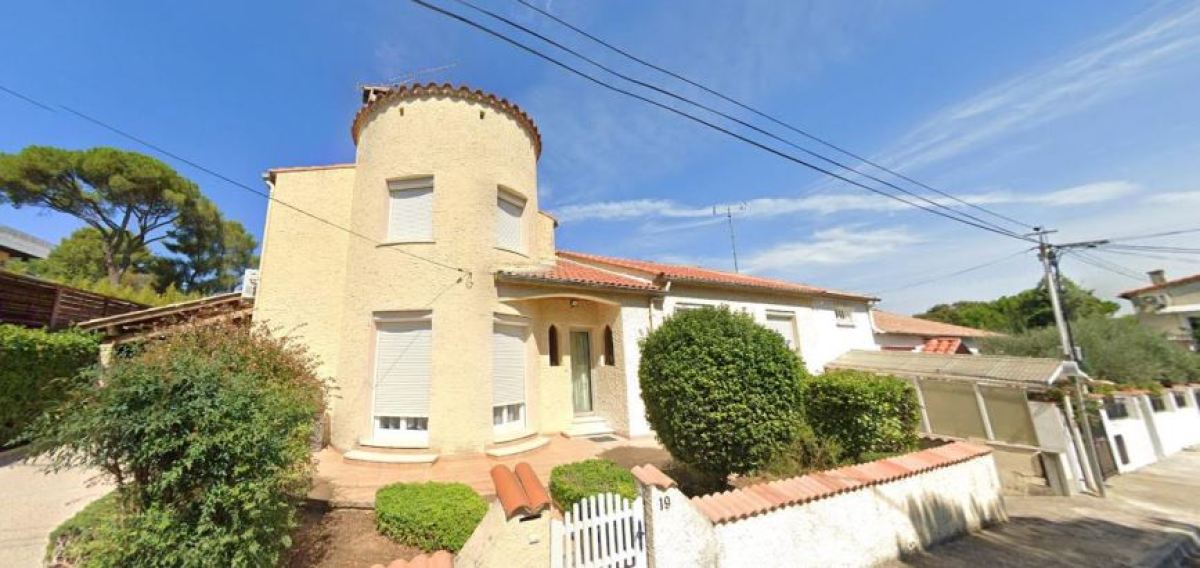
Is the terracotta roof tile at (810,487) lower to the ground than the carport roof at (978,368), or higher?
lower

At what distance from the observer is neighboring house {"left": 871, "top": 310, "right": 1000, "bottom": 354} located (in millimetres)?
20375

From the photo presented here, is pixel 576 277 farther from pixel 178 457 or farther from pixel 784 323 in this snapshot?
pixel 784 323

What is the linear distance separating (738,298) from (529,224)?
27.2 feet

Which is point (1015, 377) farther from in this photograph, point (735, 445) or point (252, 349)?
point (252, 349)

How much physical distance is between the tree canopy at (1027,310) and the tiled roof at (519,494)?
101 feet

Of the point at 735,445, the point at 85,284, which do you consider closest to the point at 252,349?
the point at 735,445

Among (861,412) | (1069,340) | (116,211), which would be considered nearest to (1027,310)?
(1069,340)

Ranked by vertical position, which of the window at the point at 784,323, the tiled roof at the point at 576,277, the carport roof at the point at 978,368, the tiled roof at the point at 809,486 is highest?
the tiled roof at the point at 576,277

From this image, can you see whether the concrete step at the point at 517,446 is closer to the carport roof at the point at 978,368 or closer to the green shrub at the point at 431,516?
the green shrub at the point at 431,516

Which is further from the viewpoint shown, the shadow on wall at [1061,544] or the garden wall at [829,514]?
the shadow on wall at [1061,544]

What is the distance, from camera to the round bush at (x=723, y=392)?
22.0ft

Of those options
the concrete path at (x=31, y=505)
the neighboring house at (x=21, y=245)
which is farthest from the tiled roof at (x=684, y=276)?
the neighboring house at (x=21, y=245)

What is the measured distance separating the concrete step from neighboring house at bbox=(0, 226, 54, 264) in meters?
40.3

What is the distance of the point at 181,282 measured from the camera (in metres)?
30.8
